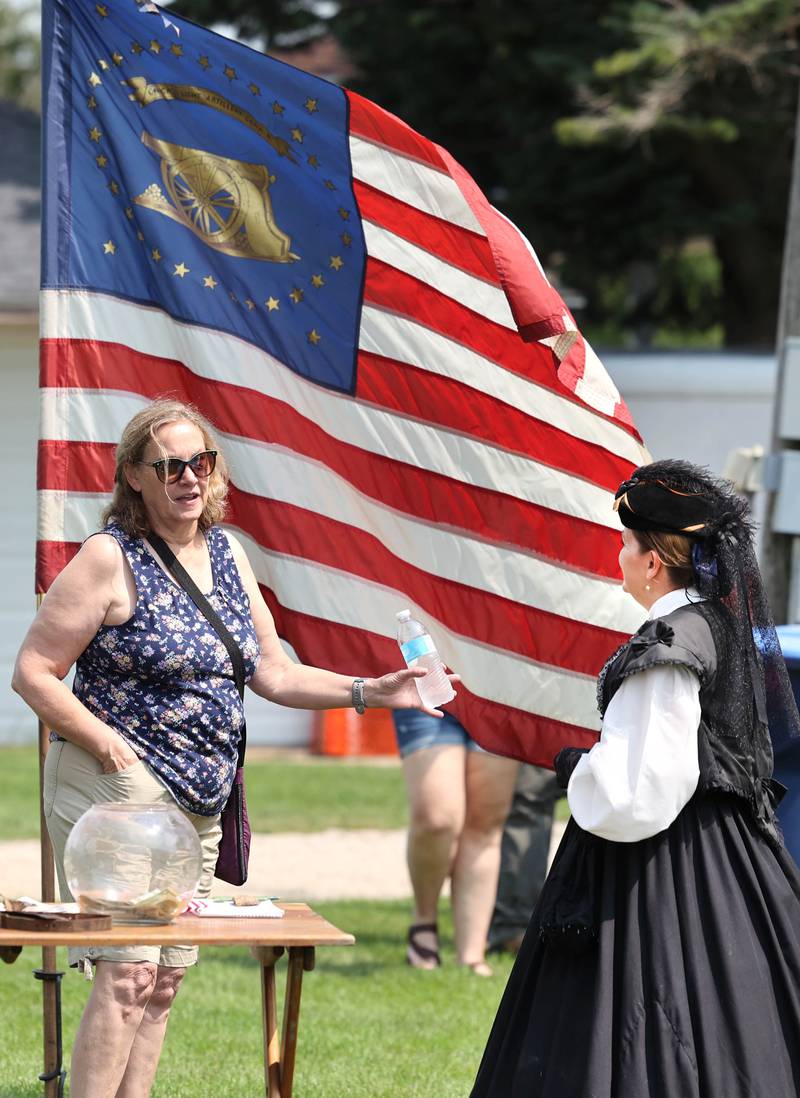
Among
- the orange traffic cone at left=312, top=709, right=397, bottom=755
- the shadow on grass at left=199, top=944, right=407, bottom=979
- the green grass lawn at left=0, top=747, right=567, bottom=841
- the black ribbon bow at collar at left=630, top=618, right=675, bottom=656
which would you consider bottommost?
the shadow on grass at left=199, top=944, right=407, bottom=979

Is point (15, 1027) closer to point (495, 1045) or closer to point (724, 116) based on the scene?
point (495, 1045)

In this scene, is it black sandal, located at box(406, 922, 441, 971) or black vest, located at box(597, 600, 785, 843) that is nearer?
black vest, located at box(597, 600, 785, 843)

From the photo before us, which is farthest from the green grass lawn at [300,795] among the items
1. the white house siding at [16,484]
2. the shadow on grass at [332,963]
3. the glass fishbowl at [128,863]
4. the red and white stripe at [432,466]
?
the glass fishbowl at [128,863]

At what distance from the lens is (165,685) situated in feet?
13.8

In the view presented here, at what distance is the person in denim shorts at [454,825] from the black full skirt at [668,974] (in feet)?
10.1

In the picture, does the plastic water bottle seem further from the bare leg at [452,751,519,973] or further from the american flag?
the bare leg at [452,751,519,973]

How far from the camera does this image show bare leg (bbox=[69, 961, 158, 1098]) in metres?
4.09

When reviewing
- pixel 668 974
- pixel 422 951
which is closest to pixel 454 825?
pixel 422 951

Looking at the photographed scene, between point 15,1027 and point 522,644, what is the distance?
2.52m

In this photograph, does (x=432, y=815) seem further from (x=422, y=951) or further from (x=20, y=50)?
(x=20, y=50)

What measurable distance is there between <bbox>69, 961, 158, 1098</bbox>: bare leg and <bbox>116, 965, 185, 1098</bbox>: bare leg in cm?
18

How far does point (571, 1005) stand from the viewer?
384cm

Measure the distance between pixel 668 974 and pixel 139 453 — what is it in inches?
70.5

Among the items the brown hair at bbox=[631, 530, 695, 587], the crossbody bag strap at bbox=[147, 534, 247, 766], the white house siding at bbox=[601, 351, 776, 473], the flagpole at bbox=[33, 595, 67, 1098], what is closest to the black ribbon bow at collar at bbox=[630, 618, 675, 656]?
the brown hair at bbox=[631, 530, 695, 587]
